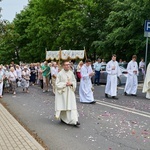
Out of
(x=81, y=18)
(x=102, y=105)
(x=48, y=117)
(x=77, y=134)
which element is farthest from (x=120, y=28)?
(x=77, y=134)

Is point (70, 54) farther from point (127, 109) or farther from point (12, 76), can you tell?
point (127, 109)

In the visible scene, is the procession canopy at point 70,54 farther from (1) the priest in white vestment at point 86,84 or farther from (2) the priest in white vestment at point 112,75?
(1) the priest in white vestment at point 86,84

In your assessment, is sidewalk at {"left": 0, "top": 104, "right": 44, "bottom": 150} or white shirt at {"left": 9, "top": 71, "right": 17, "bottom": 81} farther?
white shirt at {"left": 9, "top": 71, "right": 17, "bottom": 81}

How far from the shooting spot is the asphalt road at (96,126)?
295 inches

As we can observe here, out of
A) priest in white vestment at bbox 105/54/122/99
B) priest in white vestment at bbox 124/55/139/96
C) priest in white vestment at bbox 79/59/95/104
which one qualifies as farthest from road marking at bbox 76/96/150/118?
priest in white vestment at bbox 124/55/139/96

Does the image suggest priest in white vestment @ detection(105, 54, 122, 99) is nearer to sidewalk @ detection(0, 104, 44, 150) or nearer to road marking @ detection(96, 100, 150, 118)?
road marking @ detection(96, 100, 150, 118)

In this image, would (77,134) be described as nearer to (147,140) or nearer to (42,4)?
(147,140)

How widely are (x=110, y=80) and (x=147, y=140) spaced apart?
28.2ft

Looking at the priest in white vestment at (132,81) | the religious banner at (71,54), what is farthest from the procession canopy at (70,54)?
the priest in white vestment at (132,81)

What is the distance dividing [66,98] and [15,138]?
7.58 feet

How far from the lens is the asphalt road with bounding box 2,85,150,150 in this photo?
750 centimetres

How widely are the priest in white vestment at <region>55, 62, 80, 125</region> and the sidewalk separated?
125 cm

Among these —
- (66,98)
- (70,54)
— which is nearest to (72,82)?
(66,98)

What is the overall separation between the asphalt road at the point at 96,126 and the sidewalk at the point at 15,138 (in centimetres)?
40
